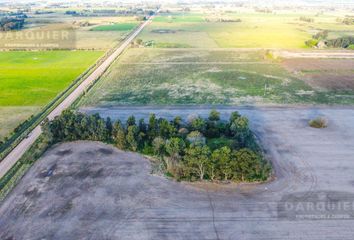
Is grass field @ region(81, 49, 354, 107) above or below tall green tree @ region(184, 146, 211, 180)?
above

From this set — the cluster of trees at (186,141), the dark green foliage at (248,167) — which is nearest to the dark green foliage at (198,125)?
the cluster of trees at (186,141)

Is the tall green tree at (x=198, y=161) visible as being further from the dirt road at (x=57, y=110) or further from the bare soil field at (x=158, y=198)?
the dirt road at (x=57, y=110)

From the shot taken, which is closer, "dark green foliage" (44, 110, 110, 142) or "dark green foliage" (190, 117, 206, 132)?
"dark green foliage" (44, 110, 110, 142)

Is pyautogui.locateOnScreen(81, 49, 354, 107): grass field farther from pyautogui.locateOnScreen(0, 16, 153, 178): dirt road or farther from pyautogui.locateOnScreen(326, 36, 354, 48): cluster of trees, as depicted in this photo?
pyautogui.locateOnScreen(326, 36, 354, 48): cluster of trees

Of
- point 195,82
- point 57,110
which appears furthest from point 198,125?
point 195,82

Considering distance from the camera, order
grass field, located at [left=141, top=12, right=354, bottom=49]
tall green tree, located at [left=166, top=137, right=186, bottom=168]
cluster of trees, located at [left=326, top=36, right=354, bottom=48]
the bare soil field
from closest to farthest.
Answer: the bare soil field < tall green tree, located at [left=166, top=137, right=186, bottom=168] < cluster of trees, located at [left=326, top=36, right=354, bottom=48] < grass field, located at [left=141, top=12, right=354, bottom=49]

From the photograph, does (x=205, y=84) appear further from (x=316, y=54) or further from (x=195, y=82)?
(x=316, y=54)

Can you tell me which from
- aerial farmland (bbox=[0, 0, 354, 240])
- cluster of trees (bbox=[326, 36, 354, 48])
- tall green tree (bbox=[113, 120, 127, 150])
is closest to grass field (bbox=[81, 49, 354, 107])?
aerial farmland (bbox=[0, 0, 354, 240])
